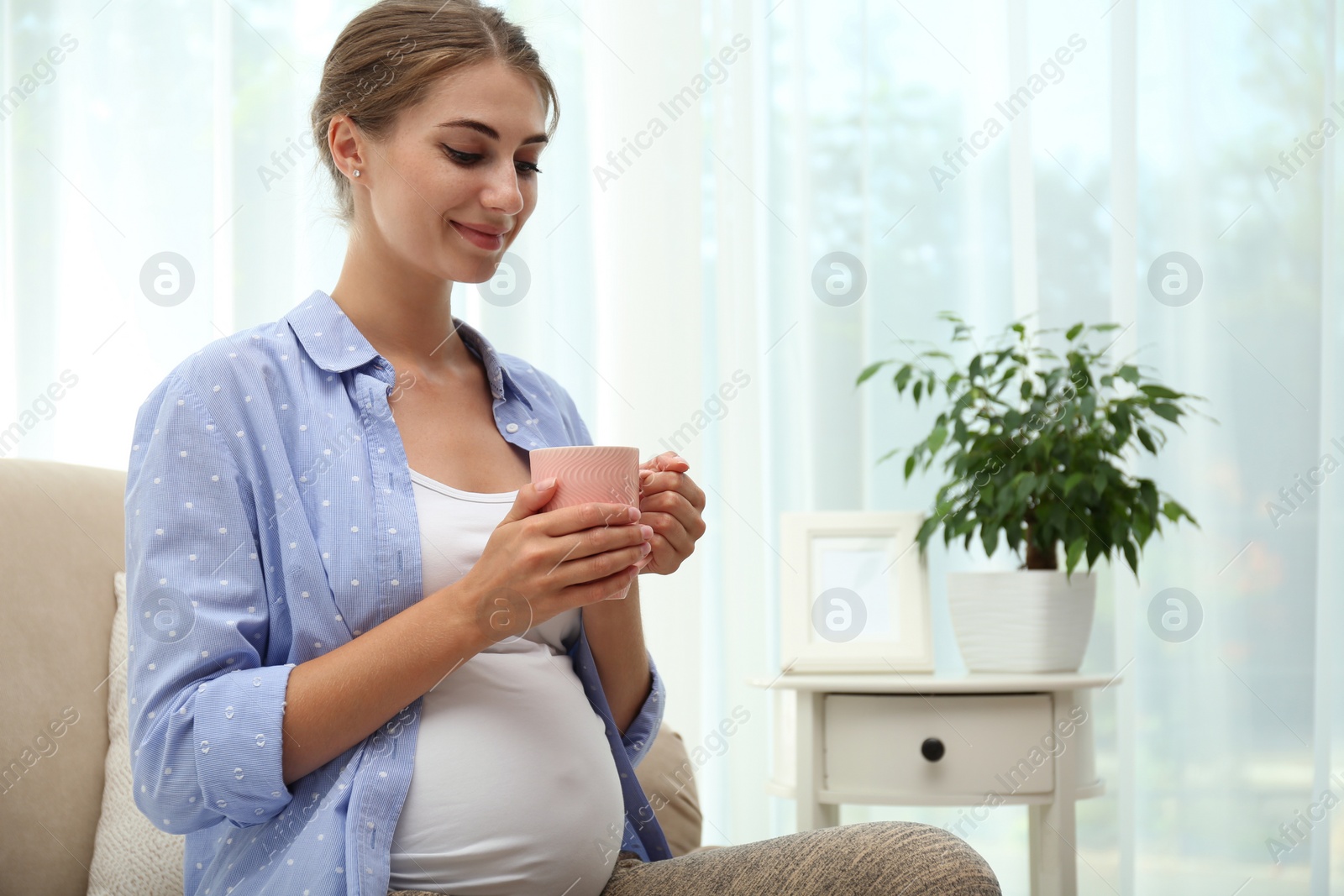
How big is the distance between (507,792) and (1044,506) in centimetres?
119

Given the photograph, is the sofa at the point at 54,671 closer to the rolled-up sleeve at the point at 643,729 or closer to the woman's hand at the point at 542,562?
the rolled-up sleeve at the point at 643,729

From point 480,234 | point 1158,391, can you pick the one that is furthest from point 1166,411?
point 480,234

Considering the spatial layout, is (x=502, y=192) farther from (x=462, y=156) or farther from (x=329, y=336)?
(x=329, y=336)

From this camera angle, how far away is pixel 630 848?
103cm

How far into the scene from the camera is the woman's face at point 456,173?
3.16 feet

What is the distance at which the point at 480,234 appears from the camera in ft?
3.25

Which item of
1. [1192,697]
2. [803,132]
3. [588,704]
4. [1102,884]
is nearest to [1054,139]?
[803,132]

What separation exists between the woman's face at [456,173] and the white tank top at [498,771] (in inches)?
8.7

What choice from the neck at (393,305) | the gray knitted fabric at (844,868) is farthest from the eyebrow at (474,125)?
the gray knitted fabric at (844,868)

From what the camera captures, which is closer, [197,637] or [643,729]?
[197,637]

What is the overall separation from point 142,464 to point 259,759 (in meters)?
0.26

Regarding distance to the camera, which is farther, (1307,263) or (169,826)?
(1307,263)

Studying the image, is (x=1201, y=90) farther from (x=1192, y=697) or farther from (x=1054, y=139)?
(x=1192, y=697)

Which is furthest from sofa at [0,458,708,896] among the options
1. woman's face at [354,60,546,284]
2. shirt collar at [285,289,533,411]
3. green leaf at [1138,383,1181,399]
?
green leaf at [1138,383,1181,399]
